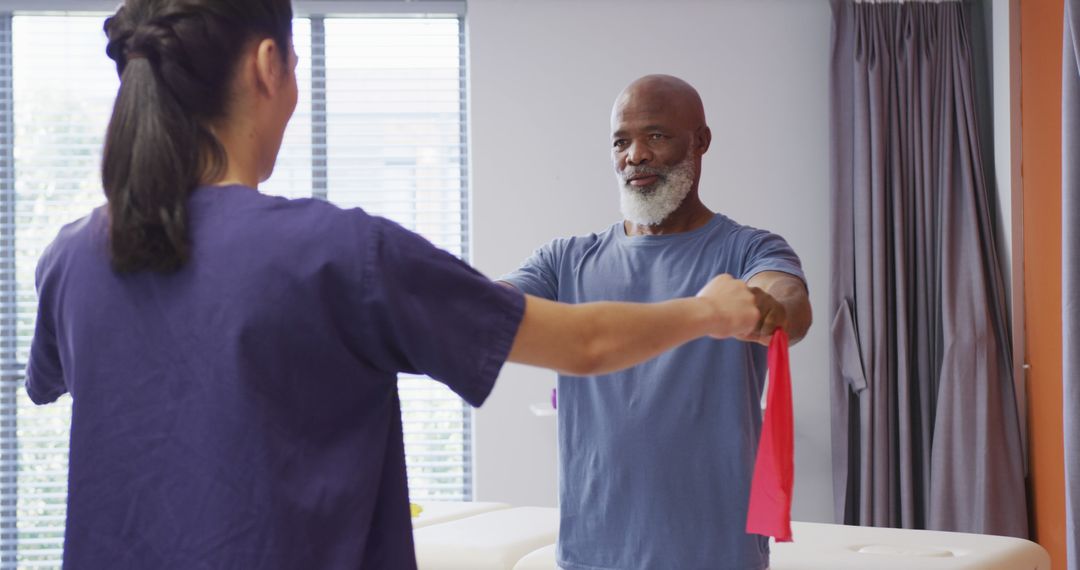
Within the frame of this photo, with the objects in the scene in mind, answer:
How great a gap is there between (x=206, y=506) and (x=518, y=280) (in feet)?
3.02

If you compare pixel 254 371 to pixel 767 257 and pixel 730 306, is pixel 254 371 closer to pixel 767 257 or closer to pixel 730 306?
pixel 730 306

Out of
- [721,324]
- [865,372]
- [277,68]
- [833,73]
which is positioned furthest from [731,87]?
[277,68]

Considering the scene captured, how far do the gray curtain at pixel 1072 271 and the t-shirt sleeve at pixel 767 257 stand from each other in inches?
56.9

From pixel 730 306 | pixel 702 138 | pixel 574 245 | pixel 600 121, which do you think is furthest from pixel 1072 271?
pixel 730 306

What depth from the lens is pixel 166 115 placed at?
3.06ft

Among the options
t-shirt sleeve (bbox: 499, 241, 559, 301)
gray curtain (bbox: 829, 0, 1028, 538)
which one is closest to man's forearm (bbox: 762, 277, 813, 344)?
t-shirt sleeve (bbox: 499, 241, 559, 301)

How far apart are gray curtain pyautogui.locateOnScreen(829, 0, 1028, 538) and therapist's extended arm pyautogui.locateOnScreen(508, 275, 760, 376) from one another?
2.67 metres

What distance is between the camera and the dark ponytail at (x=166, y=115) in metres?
0.91

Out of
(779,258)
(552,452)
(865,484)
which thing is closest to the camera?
(779,258)

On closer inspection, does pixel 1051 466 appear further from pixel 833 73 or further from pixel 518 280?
pixel 518 280

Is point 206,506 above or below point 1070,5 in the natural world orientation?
below

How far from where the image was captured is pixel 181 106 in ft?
3.11

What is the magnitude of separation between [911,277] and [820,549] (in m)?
1.65

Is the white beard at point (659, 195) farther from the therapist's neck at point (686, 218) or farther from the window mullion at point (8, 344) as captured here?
the window mullion at point (8, 344)
